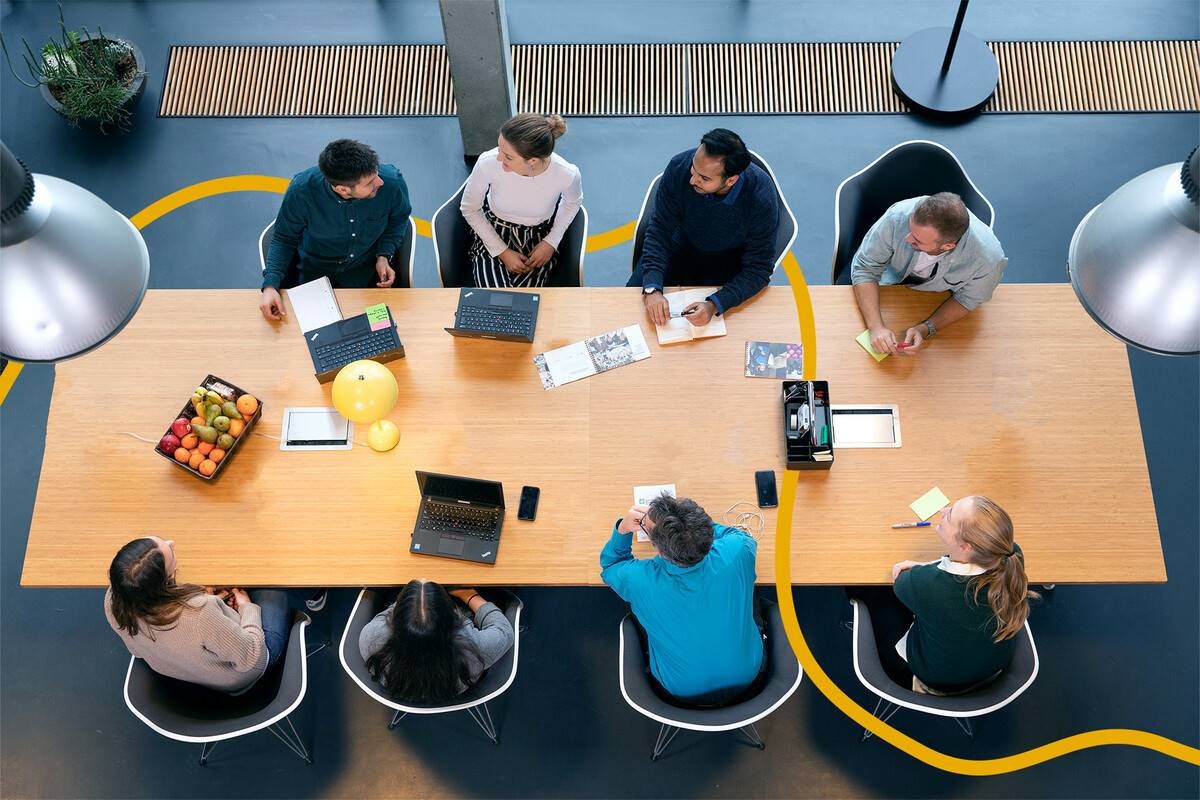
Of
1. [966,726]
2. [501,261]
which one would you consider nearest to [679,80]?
[501,261]

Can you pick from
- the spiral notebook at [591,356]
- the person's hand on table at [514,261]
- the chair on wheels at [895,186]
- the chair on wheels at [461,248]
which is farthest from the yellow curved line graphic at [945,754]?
the person's hand on table at [514,261]

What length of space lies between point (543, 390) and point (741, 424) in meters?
0.77

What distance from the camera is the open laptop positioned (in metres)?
3.13

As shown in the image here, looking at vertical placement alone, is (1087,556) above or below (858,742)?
above

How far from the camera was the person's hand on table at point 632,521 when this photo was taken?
118 inches

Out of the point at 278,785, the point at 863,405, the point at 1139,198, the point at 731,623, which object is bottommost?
the point at 278,785

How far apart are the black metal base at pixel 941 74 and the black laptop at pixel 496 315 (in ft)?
9.72

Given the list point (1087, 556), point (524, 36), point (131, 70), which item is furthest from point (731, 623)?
point (131, 70)

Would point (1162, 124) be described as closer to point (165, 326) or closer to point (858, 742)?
point (858, 742)

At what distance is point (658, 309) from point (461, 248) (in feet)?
3.39

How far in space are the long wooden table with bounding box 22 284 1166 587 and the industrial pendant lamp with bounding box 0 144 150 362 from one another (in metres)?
1.44

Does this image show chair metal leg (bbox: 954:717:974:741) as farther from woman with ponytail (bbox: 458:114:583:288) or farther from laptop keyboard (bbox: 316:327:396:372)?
laptop keyboard (bbox: 316:327:396:372)

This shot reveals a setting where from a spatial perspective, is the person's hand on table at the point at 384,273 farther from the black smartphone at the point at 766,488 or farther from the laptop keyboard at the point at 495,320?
the black smartphone at the point at 766,488

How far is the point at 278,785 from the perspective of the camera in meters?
3.68
